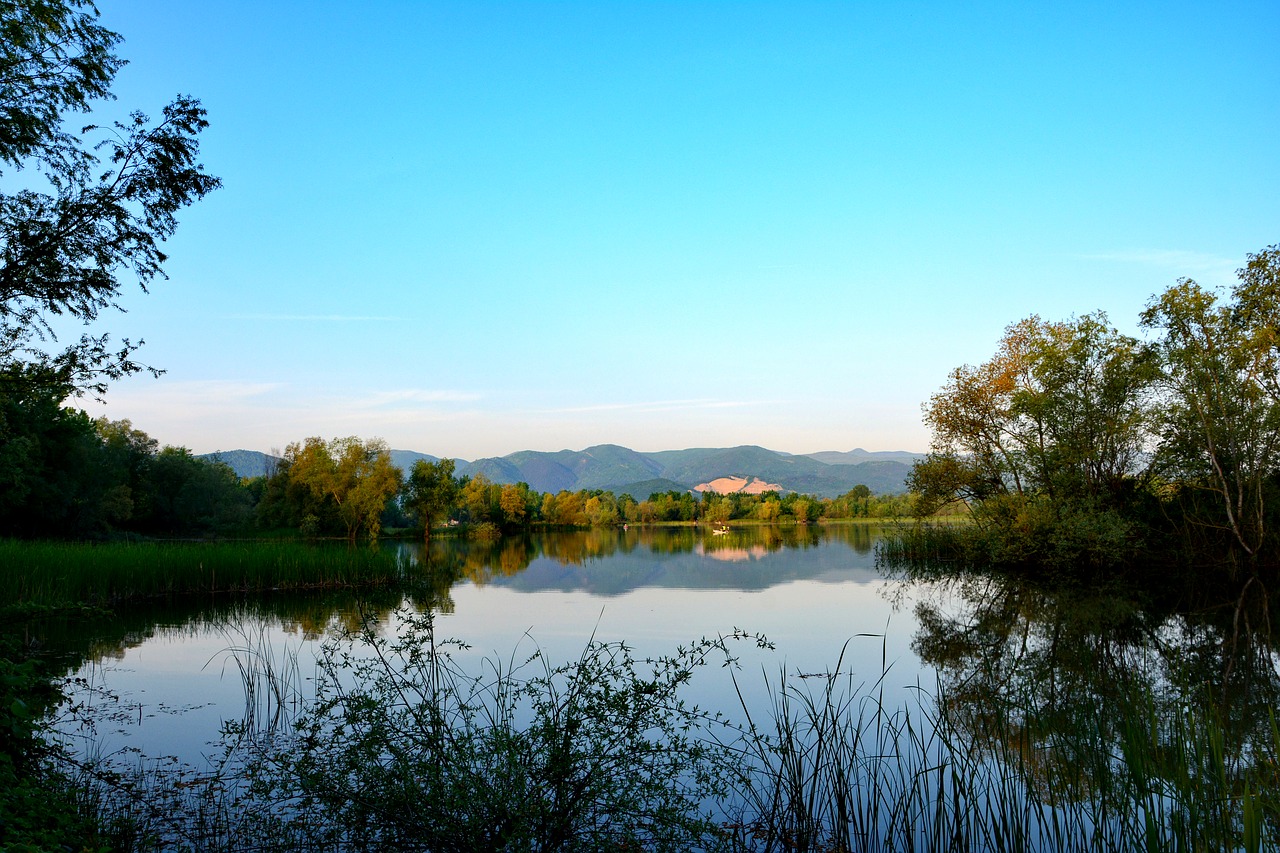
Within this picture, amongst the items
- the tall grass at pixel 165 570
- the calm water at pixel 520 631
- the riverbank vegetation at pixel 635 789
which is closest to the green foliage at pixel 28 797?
the riverbank vegetation at pixel 635 789

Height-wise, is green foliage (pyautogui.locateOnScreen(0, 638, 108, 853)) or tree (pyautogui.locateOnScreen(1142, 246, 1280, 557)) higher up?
tree (pyautogui.locateOnScreen(1142, 246, 1280, 557))

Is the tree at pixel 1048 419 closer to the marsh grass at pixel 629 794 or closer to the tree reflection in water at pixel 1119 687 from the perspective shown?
the tree reflection in water at pixel 1119 687

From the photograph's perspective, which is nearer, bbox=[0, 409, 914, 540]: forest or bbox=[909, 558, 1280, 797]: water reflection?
bbox=[909, 558, 1280, 797]: water reflection

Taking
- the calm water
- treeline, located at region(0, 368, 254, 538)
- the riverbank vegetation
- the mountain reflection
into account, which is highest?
treeline, located at region(0, 368, 254, 538)

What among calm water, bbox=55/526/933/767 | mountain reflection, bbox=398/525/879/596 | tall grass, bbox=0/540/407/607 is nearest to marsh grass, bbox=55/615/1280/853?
calm water, bbox=55/526/933/767

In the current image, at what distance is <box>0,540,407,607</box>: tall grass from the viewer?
53.7 feet

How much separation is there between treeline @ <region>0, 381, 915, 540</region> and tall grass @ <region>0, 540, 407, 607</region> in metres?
4.53

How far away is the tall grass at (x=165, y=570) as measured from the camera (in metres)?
16.4

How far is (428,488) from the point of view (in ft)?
213

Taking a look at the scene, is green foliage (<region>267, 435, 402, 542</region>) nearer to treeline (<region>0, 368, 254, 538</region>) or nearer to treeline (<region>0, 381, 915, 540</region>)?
treeline (<region>0, 381, 915, 540</region>)

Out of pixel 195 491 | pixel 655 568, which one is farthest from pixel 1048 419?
pixel 195 491

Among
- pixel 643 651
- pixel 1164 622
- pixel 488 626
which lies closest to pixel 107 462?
pixel 488 626

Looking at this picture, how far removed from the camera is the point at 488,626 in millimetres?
15883

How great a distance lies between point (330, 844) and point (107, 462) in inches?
1897
